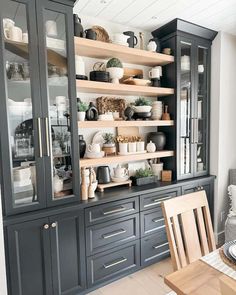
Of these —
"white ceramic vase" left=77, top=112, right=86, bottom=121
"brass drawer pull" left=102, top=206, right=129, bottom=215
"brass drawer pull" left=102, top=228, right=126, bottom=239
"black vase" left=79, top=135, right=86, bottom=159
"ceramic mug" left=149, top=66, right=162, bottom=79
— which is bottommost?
"brass drawer pull" left=102, top=228, right=126, bottom=239

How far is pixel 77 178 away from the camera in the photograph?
1.88 meters

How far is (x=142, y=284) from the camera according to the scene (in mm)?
2066

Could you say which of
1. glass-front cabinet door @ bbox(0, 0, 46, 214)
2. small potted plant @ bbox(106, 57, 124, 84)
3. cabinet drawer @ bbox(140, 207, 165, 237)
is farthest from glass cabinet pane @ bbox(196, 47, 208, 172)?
glass-front cabinet door @ bbox(0, 0, 46, 214)

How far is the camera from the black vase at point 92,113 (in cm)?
208

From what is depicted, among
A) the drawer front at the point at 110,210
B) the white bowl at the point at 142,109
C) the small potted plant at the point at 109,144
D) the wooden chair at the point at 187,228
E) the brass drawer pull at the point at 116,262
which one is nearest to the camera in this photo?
the wooden chair at the point at 187,228

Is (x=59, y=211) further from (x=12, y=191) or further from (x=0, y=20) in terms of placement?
(x=0, y=20)

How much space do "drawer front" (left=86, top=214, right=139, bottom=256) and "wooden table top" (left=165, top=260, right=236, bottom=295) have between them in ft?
3.32

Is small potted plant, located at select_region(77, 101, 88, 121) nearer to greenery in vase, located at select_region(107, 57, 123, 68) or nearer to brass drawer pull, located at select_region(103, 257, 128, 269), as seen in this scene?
greenery in vase, located at select_region(107, 57, 123, 68)

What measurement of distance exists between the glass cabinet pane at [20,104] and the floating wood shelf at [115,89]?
459 millimetres

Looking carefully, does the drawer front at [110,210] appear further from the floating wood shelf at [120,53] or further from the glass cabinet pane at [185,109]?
the floating wood shelf at [120,53]

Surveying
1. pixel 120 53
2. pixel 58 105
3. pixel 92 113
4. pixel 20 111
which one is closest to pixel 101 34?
pixel 120 53

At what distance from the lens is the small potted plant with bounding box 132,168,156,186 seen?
2331 millimetres

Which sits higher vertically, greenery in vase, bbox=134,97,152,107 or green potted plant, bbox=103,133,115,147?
greenery in vase, bbox=134,97,152,107

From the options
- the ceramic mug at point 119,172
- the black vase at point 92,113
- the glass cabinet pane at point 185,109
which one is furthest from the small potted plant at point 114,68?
the ceramic mug at point 119,172
